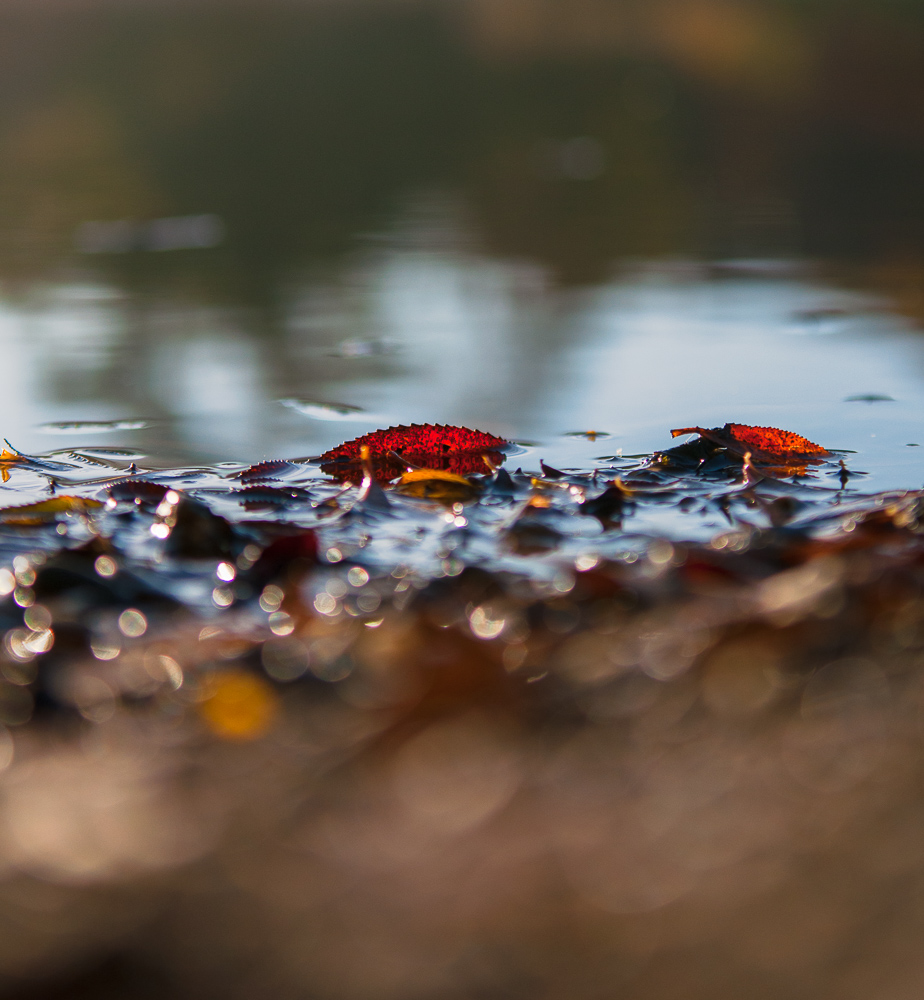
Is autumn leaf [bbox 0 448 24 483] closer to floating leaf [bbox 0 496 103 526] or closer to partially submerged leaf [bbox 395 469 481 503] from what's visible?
floating leaf [bbox 0 496 103 526]

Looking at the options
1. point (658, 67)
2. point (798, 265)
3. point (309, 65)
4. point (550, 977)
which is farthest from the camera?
point (309, 65)

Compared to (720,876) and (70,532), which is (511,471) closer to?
(70,532)

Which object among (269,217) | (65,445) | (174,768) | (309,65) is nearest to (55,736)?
(174,768)

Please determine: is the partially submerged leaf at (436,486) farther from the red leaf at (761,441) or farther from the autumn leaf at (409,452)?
the red leaf at (761,441)

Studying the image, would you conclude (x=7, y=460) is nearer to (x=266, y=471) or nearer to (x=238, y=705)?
(x=266, y=471)

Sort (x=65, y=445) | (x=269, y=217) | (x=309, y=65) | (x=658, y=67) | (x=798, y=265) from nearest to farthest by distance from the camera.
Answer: (x=65, y=445) < (x=798, y=265) < (x=269, y=217) < (x=658, y=67) < (x=309, y=65)

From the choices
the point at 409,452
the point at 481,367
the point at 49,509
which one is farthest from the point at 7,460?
the point at 481,367

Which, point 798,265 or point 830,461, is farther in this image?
point 798,265
